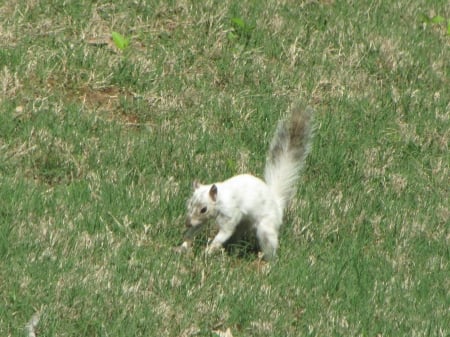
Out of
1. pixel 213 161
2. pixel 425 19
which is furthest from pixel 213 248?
pixel 425 19

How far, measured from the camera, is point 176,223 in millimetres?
8445

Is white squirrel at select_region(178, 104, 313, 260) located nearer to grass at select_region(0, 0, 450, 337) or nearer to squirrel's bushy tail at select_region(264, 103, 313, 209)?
squirrel's bushy tail at select_region(264, 103, 313, 209)

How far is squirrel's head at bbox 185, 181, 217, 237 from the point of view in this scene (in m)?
8.09

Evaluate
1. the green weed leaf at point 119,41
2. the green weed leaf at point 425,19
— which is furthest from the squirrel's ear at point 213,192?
the green weed leaf at point 425,19

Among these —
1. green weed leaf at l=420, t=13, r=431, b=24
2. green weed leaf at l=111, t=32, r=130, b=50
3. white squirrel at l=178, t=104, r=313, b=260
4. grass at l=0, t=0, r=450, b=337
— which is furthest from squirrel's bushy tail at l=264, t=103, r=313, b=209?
green weed leaf at l=420, t=13, r=431, b=24

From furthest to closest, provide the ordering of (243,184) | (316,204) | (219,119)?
(219,119)
(316,204)
(243,184)

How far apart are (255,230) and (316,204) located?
88 cm

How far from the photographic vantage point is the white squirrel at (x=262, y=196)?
8.14 meters

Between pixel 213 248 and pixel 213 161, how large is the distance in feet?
4.95

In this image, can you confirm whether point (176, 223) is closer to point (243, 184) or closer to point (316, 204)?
point (243, 184)

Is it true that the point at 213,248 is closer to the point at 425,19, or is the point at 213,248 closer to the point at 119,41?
the point at 119,41

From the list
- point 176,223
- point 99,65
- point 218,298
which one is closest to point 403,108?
point 99,65

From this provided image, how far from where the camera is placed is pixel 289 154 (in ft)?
29.5

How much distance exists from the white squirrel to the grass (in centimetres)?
17
